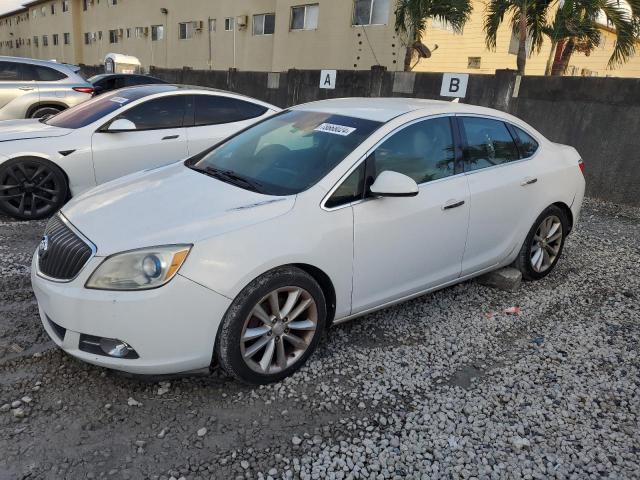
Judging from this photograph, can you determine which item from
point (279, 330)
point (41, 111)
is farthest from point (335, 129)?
point (41, 111)

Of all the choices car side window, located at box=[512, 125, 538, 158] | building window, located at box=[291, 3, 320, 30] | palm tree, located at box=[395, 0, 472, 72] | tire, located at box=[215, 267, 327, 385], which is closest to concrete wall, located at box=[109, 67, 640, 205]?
palm tree, located at box=[395, 0, 472, 72]

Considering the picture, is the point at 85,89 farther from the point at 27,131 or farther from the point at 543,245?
the point at 543,245

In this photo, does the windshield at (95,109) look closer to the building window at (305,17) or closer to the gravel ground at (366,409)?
the gravel ground at (366,409)

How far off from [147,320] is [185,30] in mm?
26621

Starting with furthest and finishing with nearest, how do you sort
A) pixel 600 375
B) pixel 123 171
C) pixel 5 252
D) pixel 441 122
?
pixel 123 171 < pixel 5 252 < pixel 441 122 < pixel 600 375

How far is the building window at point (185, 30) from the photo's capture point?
82.8 feet

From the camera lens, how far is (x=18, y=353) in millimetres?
3004

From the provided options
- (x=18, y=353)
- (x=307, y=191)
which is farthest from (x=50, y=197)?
(x=307, y=191)

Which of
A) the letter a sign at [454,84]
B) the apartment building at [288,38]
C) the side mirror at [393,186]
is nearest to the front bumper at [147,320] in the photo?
the side mirror at [393,186]

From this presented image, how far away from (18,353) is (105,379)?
656mm

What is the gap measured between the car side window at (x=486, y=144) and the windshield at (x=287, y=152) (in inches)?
33.9

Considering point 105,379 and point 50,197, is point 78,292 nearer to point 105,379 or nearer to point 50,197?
point 105,379

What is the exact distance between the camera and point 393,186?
9.59 ft

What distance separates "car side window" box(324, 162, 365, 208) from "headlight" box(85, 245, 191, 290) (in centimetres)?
91
